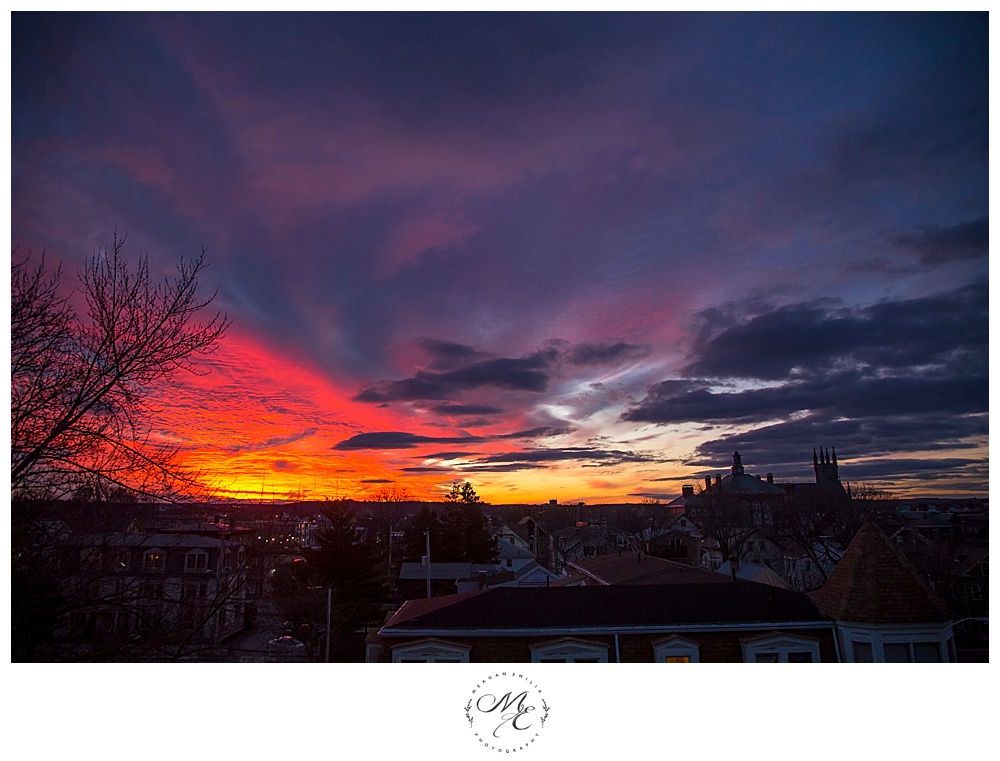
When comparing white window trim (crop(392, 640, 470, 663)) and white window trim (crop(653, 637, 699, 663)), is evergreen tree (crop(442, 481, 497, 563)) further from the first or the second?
white window trim (crop(653, 637, 699, 663))

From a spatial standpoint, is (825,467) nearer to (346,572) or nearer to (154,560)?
(154,560)

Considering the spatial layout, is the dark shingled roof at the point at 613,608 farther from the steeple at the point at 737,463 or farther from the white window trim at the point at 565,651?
the steeple at the point at 737,463

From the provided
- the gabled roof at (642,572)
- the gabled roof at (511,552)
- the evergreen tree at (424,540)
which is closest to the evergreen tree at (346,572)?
the gabled roof at (642,572)

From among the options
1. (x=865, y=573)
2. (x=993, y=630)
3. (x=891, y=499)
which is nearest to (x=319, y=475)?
(x=865, y=573)

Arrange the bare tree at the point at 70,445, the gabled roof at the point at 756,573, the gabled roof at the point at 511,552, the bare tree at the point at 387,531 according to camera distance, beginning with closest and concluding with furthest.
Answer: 1. the bare tree at the point at 70,445
2. the gabled roof at the point at 756,573
3. the bare tree at the point at 387,531
4. the gabled roof at the point at 511,552

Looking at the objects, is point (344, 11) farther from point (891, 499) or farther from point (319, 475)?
point (891, 499)

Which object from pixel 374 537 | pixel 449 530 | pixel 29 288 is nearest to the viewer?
pixel 29 288
